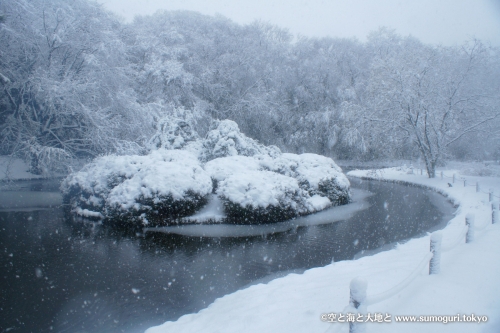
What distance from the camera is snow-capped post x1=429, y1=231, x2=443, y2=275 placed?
211 inches

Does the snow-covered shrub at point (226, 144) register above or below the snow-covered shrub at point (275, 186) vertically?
above

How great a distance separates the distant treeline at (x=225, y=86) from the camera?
58.4 feet

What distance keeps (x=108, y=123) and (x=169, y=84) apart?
11539 mm

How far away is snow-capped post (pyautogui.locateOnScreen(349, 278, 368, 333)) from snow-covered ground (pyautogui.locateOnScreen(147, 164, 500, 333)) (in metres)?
0.13

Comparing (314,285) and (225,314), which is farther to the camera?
(314,285)

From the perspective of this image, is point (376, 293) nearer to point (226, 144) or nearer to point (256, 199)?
point (256, 199)

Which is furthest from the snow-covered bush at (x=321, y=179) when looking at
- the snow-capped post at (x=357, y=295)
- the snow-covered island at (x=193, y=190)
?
the snow-capped post at (x=357, y=295)

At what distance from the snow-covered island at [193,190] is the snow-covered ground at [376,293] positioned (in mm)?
4992

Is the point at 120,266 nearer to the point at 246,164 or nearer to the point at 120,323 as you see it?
the point at 120,323

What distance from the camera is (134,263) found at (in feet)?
25.3

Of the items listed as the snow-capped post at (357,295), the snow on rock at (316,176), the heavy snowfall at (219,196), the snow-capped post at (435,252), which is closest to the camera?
the snow-capped post at (357,295)

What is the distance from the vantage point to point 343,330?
155 inches

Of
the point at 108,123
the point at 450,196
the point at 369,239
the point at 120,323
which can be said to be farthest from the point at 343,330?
the point at 108,123

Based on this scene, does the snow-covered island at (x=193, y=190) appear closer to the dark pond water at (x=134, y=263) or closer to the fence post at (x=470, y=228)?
the dark pond water at (x=134, y=263)
